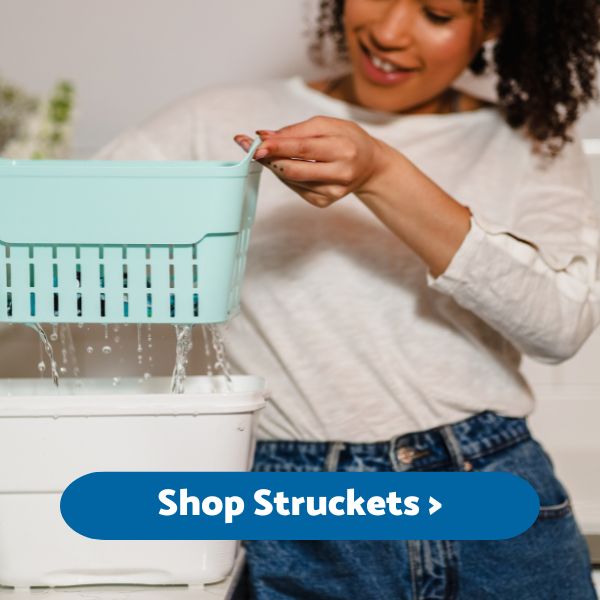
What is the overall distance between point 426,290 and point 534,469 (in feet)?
0.89

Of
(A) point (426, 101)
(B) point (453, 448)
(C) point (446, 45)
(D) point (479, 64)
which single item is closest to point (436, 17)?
(C) point (446, 45)

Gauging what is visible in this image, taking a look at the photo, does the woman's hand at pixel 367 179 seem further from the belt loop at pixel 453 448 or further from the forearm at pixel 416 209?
the belt loop at pixel 453 448

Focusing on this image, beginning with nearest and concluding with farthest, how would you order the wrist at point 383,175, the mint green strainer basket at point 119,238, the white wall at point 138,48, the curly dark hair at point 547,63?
1. the mint green strainer basket at point 119,238
2. the wrist at point 383,175
3. the curly dark hair at point 547,63
4. the white wall at point 138,48

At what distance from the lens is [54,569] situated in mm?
1079

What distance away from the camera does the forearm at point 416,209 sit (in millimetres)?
1116

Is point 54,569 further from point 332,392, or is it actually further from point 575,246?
point 575,246

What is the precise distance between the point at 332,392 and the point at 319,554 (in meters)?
0.20

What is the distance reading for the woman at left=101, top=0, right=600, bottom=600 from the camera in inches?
50.0

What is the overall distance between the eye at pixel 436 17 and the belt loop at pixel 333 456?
0.55 m

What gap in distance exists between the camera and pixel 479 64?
5.33 ft

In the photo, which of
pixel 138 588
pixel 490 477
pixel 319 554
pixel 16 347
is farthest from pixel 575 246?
pixel 16 347

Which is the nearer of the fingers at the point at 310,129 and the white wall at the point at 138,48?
the fingers at the point at 310,129

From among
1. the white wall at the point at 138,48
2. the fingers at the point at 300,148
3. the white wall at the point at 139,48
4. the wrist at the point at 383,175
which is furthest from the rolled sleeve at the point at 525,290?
the white wall at the point at 138,48

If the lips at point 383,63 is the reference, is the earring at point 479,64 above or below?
below
